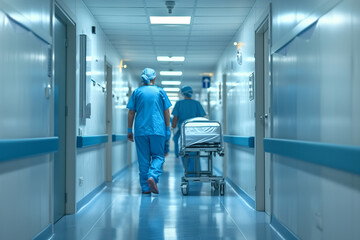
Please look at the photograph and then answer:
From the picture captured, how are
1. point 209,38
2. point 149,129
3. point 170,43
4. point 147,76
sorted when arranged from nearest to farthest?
point 149,129 → point 147,76 → point 209,38 → point 170,43

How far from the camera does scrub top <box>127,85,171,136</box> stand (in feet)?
19.4

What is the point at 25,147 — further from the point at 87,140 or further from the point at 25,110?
the point at 87,140

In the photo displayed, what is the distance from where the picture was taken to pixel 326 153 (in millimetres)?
2332

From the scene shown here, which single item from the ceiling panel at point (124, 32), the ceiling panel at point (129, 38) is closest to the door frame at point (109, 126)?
the ceiling panel at point (129, 38)

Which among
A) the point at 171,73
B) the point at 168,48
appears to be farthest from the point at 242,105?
the point at 171,73

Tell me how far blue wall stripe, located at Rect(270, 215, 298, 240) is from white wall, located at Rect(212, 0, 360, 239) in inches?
2.0

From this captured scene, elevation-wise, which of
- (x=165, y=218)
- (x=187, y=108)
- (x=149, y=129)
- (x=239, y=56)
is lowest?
(x=165, y=218)

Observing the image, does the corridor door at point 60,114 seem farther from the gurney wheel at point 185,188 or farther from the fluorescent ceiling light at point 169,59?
the fluorescent ceiling light at point 169,59

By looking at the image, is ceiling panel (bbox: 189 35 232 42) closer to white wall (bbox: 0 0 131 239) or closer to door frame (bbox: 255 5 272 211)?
door frame (bbox: 255 5 272 211)

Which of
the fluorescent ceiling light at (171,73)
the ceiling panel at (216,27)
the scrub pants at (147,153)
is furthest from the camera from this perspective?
the fluorescent ceiling light at (171,73)

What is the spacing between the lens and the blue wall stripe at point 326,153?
77.0 inches

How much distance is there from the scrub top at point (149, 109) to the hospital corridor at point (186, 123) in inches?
0.7

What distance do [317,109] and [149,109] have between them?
3.56m

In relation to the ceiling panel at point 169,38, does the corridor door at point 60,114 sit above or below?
below
